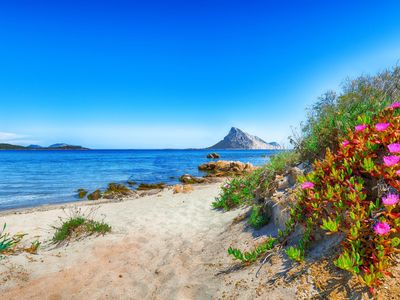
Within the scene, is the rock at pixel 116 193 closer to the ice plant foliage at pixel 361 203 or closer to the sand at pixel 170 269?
the sand at pixel 170 269

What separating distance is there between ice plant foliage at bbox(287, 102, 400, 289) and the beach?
1.45 m

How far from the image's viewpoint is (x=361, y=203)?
3004 millimetres

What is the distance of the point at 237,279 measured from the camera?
11.2ft

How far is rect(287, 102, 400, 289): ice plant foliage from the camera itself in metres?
2.40

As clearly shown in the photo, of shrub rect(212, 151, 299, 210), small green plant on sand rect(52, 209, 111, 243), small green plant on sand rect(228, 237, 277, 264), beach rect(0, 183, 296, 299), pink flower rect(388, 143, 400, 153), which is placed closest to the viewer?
pink flower rect(388, 143, 400, 153)

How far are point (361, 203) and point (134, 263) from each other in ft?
13.4

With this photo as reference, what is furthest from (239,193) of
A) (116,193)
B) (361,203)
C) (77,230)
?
(116,193)

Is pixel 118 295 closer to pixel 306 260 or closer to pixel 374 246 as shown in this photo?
pixel 306 260

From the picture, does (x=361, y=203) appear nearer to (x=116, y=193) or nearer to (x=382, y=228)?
(x=382, y=228)

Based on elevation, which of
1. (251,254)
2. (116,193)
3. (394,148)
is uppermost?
(394,148)

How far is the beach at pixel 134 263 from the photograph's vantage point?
394cm

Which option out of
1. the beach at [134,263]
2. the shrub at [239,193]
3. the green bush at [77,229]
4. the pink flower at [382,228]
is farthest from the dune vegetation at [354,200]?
the green bush at [77,229]

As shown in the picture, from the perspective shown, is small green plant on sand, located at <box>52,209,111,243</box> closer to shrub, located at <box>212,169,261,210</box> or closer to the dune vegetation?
shrub, located at <box>212,169,261,210</box>

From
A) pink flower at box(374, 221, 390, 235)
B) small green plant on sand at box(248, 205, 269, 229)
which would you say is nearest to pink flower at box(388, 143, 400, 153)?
pink flower at box(374, 221, 390, 235)
